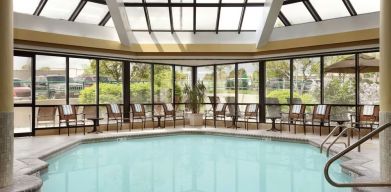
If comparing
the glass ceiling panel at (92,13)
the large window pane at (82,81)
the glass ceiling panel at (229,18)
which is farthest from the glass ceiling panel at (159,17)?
the large window pane at (82,81)

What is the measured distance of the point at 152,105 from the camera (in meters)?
14.3

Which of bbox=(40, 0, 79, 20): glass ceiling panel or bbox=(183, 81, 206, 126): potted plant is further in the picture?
bbox=(183, 81, 206, 126): potted plant

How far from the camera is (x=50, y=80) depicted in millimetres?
11109

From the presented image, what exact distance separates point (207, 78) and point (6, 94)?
11.5m

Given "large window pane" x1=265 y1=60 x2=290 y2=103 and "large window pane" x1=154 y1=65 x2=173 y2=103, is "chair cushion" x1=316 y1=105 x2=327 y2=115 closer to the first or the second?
"large window pane" x1=265 y1=60 x2=290 y2=103

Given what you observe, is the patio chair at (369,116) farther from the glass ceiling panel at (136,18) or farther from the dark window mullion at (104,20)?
the dark window mullion at (104,20)

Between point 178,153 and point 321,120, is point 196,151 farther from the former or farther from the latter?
point 321,120

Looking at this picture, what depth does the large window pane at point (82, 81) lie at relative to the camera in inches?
462

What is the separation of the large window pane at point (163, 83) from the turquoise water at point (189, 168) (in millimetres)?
4400

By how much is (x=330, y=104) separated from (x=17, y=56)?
1025cm

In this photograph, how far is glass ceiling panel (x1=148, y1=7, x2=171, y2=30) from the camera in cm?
1159

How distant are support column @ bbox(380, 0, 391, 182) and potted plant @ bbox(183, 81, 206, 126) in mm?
9711

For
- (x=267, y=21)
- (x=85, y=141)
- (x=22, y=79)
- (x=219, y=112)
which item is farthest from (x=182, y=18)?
(x=22, y=79)

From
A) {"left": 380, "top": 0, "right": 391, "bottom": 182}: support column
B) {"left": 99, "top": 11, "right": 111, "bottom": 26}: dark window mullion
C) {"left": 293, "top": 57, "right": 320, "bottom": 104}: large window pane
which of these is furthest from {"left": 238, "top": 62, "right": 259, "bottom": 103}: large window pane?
{"left": 380, "top": 0, "right": 391, "bottom": 182}: support column
